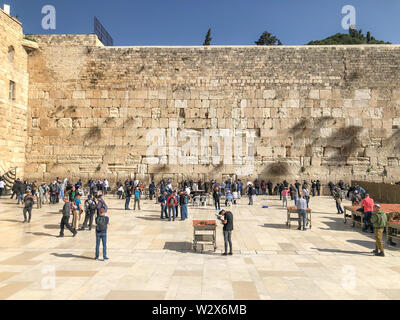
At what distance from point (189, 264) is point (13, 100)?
16.9 metres

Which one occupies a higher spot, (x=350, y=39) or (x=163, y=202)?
(x=350, y=39)

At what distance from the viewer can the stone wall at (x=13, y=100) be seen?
16562mm

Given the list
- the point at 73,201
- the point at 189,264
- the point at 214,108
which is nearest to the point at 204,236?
the point at 189,264

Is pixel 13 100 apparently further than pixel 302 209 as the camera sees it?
Yes

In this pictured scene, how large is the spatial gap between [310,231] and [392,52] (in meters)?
15.4

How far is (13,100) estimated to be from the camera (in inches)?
694

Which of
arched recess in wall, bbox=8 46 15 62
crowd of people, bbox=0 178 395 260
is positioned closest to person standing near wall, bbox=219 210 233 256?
crowd of people, bbox=0 178 395 260

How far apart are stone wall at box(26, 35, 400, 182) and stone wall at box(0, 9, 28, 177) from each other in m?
0.56

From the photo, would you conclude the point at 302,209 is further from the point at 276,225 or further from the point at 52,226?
the point at 52,226

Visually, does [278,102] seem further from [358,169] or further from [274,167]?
[358,169]

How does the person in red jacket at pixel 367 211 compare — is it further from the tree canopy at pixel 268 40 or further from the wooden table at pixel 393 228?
the tree canopy at pixel 268 40

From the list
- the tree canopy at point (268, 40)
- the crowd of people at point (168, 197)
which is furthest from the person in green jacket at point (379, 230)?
the tree canopy at point (268, 40)
